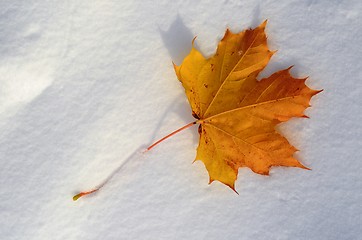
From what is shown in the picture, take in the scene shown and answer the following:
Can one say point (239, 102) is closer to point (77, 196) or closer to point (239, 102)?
point (239, 102)

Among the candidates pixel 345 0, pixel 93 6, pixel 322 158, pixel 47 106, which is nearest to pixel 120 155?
pixel 47 106

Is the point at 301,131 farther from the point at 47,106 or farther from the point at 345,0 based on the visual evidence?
the point at 47,106

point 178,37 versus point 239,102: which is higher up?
point 178,37

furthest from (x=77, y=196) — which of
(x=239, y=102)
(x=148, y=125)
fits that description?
(x=239, y=102)

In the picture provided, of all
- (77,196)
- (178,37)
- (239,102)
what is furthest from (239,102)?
(77,196)

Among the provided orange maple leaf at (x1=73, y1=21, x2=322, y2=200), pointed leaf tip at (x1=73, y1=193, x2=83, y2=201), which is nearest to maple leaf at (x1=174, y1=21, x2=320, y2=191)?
orange maple leaf at (x1=73, y1=21, x2=322, y2=200)

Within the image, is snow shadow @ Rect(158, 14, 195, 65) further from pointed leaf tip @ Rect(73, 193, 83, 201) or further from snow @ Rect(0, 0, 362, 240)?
pointed leaf tip @ Rect(73, 193, 83, 201)

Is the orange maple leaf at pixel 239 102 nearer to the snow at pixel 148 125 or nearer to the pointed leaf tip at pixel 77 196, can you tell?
the snow at pixel 148 125
